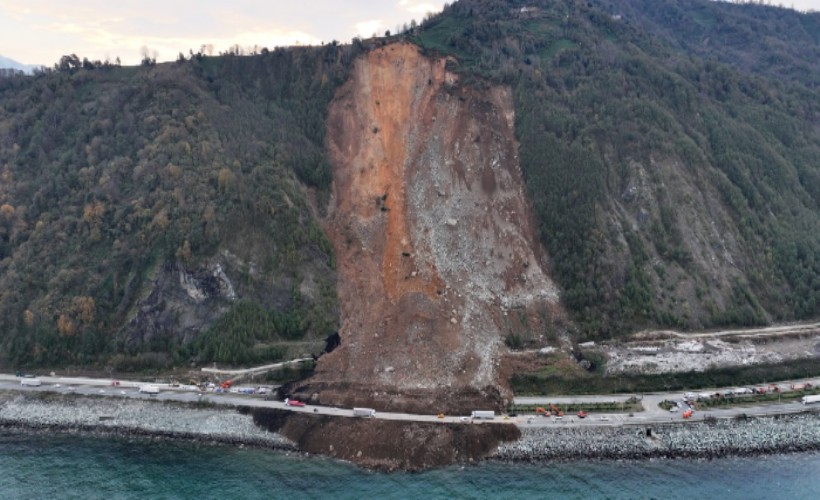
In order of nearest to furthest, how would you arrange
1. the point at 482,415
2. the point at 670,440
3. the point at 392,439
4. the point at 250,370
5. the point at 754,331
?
1. the point at 670,440
2. the point at 392,439
3. the point at 482,415
4. the point at 250,370
5. the point at 754,331

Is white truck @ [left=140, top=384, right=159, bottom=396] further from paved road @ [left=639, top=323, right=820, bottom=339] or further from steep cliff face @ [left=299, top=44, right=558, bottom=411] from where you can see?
paved road @ [left=639, top=323, right=820, bottom=339]

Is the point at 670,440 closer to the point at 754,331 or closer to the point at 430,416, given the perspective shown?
the point at 430,416

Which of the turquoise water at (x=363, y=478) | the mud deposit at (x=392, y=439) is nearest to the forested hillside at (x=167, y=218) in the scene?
the mud deposit at (x=392, y=439)

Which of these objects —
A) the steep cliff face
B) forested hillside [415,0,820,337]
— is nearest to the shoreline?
the steep cliff face

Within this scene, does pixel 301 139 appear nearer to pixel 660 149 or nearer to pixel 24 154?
pixel 24 154

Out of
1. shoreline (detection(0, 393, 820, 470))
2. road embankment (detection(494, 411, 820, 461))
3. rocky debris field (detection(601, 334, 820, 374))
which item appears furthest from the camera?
rocky debris field (detection(601, 334, 820, 374))

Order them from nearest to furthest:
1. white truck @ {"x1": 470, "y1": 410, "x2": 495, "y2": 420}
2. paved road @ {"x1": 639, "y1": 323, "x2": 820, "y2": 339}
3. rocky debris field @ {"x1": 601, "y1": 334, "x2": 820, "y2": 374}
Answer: white truck @ {"x1": 470, "y1": 410, "x2": 495, "y2": 420} → rocky debris field @ {"x1": 601, "y1": 334, "x2": 820, "y2": 374} → paved road @ {"x1": 639, "y1": 323, "x2": 820, "y2": 339}

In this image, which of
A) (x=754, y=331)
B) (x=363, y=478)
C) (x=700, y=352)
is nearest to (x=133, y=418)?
(x=363, y=478)
